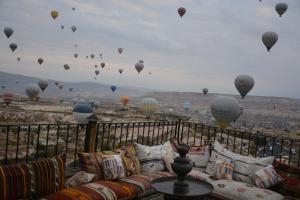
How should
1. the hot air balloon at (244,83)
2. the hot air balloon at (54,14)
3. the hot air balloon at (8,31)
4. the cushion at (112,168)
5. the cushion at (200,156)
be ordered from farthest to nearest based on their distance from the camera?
the hot air balloon at (8,31) < the hot air balloon at (54,14) < the hot air balloon at (244,83) < the cushion at (200,156) < the cushion at (112,168)

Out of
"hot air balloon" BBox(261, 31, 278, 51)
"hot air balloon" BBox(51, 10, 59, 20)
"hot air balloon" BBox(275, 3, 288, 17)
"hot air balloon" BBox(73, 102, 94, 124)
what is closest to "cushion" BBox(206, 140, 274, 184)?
"hot air balloon" BBox(73, 102, 94, 124)

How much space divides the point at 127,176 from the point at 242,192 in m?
1.80

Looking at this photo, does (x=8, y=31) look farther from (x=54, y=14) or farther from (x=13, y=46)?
(x=13, y=46)

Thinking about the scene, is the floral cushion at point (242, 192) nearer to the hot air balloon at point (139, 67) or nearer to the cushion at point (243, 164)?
the cushion at point (243, 164)

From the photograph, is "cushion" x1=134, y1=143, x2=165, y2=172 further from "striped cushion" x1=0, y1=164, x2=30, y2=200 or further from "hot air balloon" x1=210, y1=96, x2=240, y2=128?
"hot air balloon" x1=210, y1=96, x2=240, y2=128

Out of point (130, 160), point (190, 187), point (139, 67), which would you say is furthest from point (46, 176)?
point (139, 67)

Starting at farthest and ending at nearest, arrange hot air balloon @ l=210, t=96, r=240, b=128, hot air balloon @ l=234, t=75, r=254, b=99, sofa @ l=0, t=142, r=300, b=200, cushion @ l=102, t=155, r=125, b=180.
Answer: hot air balloon @ l=234, t=75, r=254, b=99 < hot air balloon @ l=210, t=96, r=240, b=128 < cushion @ l=102, t=155, r=125, b=180 < sofa @ l=0, t=142, r=300, b=200

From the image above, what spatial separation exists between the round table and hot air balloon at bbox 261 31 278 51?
43.1 feet

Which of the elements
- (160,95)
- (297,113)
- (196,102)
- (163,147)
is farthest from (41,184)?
(160,95)

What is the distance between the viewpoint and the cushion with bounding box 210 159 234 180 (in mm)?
5043

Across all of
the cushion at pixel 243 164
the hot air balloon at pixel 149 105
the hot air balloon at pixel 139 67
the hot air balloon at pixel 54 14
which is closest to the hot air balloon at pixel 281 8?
the hot air balloon at pixel 149 105

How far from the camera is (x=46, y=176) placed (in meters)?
3.68

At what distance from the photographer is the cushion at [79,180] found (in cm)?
416

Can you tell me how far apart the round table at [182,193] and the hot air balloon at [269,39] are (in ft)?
43.1
